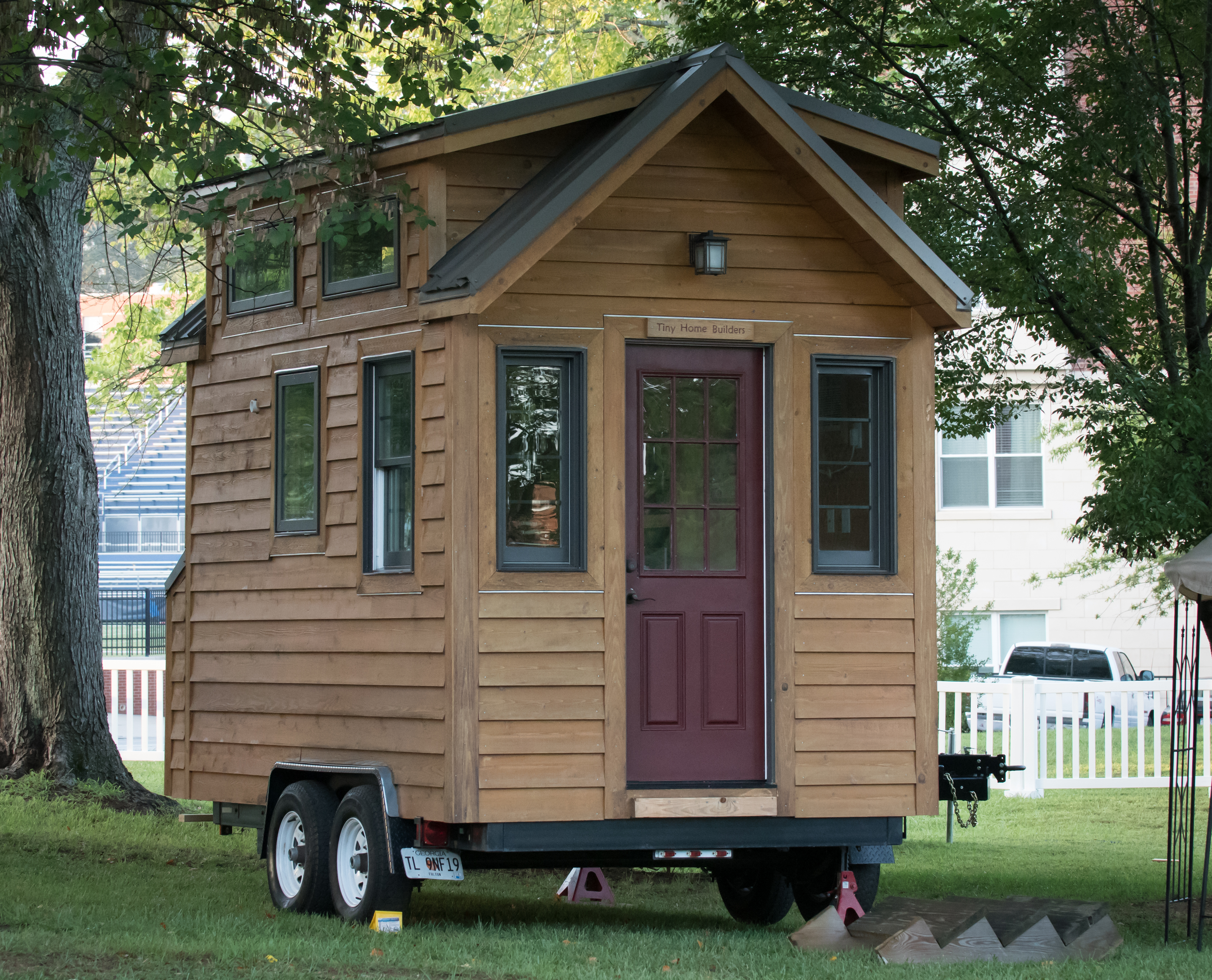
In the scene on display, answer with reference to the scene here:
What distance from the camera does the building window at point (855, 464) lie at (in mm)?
9227

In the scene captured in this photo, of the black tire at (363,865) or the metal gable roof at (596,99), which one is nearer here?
the black tire at (363,865)

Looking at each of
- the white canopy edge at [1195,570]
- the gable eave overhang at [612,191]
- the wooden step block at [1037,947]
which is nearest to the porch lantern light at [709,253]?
the gable eave overhang at [612,191]

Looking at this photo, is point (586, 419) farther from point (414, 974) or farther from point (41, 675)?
point (41, 675)

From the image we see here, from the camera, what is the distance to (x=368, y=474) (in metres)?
9.27

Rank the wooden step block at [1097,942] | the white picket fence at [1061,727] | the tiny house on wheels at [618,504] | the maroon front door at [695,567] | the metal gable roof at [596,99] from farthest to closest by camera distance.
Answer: the white picket fence at [1061,727], the maroon front door at [695,567], the metal gable roof at [596,99], the tiny house on wheels at [618,504], the wooden step block at [1097,942]

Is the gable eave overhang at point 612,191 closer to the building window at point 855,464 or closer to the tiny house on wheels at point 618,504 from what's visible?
the tiny house on wheels at point 618,504

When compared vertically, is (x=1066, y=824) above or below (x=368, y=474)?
below

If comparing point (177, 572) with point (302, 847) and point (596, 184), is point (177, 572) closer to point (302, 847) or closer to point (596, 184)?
point (302, 847)

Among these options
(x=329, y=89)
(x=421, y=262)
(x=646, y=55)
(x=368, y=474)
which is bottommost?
(x=368, y=474)

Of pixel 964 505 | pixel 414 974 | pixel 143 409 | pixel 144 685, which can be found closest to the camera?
pixel 414 974

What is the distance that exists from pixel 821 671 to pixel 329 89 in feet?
14.1

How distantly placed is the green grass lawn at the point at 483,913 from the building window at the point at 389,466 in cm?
205

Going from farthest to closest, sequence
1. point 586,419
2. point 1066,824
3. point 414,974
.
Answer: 1. point 1066,824
2. point 586,419
3. point 414,974

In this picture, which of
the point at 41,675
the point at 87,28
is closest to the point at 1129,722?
the point at 41,675
